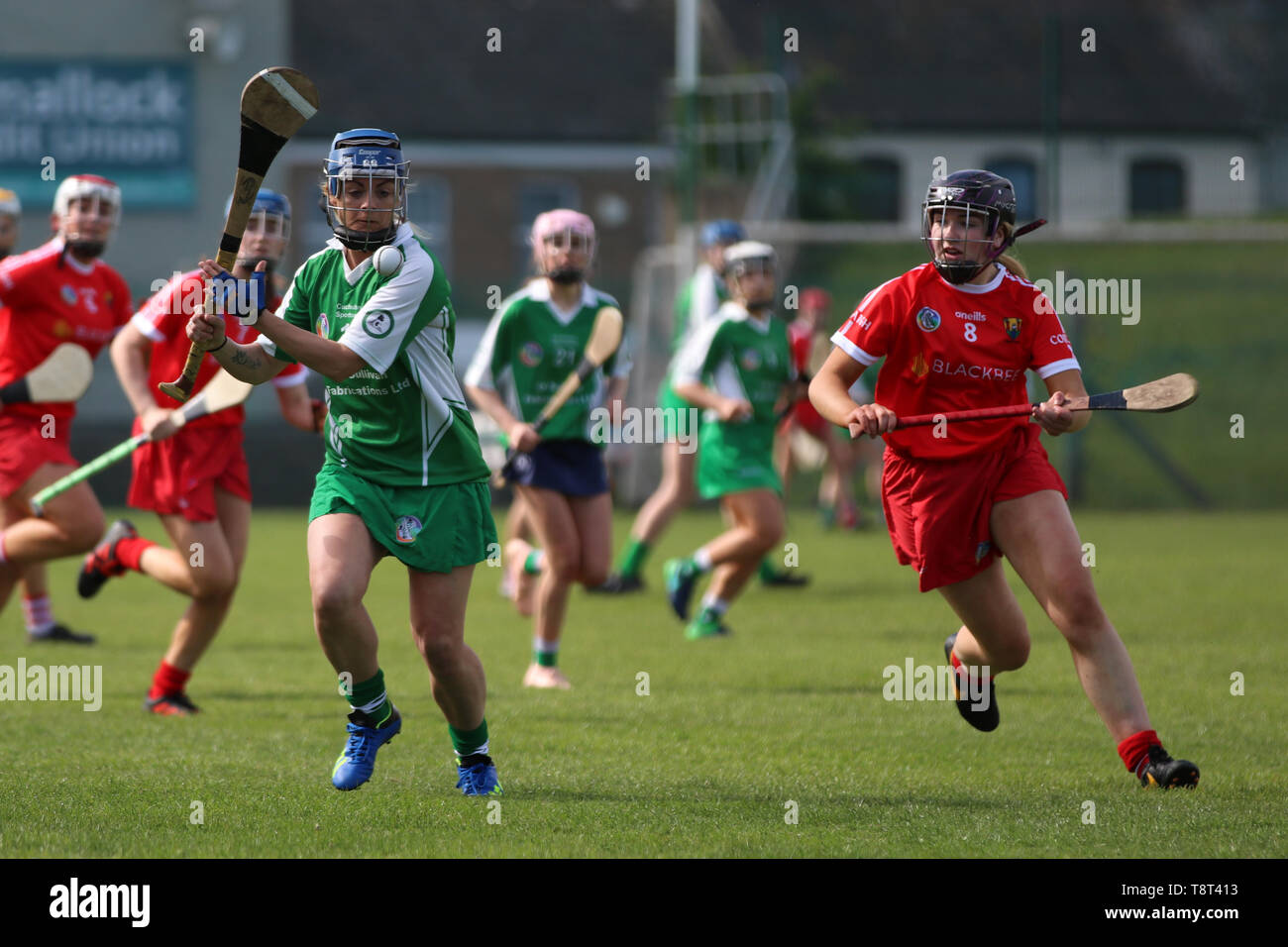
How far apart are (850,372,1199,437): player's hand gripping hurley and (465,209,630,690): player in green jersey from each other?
9.28ft

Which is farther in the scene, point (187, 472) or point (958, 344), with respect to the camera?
point (187, 472)

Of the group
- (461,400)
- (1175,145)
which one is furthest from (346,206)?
(1175,145)

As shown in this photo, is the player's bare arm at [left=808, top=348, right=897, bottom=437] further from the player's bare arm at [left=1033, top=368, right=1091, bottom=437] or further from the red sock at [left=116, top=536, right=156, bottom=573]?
the red sock at [left=116, top=536, right=156, bottom=573]

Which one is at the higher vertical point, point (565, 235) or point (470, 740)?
point (565, 235)

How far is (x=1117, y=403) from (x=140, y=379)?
3.92 metres

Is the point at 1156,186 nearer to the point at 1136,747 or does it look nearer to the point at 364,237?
the point at 1136,747

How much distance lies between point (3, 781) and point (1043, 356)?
3.65 m

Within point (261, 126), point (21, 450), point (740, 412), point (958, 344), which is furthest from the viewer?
point (740, 412)

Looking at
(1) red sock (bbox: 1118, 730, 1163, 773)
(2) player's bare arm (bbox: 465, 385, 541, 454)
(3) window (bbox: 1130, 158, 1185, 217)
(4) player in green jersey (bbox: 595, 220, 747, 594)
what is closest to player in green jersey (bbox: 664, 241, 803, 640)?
(4) player in green jersey (bbox: 595, 220, 747, 594)

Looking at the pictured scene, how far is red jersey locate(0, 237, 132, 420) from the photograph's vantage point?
787cm

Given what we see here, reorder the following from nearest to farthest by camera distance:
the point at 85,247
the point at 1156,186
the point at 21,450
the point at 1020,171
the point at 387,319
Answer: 1. the point at 387,319
2. the point at 85,247
3. the point at 21,450
4. the point at 1020,171
5. the point at 1156,186

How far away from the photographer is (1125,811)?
16.7 feet

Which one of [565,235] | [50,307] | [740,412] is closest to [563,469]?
[565,235]

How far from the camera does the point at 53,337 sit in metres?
8.01
